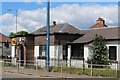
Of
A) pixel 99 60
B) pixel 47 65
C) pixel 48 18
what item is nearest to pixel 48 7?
pixel 48 18

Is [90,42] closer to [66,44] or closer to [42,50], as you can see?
[66,44]

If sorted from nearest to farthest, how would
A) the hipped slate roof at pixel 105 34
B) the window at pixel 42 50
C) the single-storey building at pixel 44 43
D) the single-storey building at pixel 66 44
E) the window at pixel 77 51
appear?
the hipped slate roof at pixel 105 34
the single-storey building at pixel 66 44
the window at pixel 77 51
the single-storey building at pixel 44 43
the window at pixel 42 50

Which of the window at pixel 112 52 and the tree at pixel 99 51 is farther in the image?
the window at pixel 112 52

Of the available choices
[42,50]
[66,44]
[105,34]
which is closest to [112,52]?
[105,34]

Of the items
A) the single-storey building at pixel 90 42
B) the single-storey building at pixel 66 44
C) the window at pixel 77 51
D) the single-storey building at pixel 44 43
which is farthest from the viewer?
the single-storey building at pixel 44 43

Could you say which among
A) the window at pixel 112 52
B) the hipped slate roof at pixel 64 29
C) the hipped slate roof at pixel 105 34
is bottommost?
the window at pixel 112 52

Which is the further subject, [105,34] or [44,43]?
[44,43]

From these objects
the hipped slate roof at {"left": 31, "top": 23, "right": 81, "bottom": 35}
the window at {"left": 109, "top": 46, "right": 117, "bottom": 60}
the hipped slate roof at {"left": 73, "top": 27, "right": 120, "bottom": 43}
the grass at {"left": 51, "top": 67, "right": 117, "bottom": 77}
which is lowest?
the grass at {"left": 51, "top": 67, "right": 117, "bottom": 77}

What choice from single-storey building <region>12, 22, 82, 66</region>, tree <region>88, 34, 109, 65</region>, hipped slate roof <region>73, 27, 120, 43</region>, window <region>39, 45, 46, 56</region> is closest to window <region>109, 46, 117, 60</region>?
tree <region>88, 34, 109, 65</region>

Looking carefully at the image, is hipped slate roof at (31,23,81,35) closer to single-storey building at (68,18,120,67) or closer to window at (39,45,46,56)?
single-storey building at (68,18,120,67)

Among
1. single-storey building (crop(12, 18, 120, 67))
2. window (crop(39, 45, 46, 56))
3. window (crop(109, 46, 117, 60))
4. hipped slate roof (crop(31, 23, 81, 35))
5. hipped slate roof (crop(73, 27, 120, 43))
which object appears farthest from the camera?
hipped slate roof (crop(31, 23, 81, 35))

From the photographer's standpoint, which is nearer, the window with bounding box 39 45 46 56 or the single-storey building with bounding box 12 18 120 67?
the single-storey building with bounding box 12 18 120 67

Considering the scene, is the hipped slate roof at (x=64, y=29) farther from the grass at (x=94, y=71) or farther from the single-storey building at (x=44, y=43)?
the grass at (x=94, y=71)

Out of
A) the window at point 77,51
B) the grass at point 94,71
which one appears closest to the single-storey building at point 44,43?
the window at point 77,51
